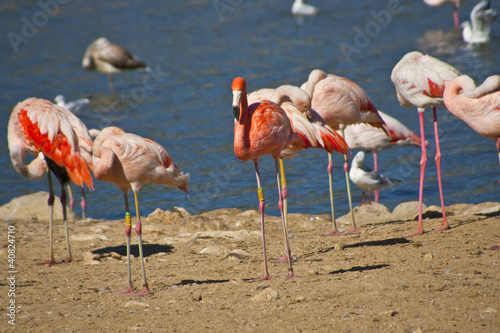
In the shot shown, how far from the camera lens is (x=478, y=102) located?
19.5 feet

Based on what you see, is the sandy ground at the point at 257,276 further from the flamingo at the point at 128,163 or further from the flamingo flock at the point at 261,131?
the flamingo at the point at 128,163

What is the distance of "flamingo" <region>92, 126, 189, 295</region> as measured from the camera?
508 cm

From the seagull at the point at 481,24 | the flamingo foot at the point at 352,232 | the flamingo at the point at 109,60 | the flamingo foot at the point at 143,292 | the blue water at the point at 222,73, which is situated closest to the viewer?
the flamingo foot at the point at 143,292

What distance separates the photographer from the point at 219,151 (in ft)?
37.4

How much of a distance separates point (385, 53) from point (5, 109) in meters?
9.25

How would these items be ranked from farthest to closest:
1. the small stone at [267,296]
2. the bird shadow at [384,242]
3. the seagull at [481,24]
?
the seagull at [481,24], the bird shadow at [384,242], the small stone at [267,296]

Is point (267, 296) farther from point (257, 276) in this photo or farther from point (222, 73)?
point (222, 73)

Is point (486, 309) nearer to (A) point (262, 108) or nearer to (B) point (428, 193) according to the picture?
(A) point (262, 108)

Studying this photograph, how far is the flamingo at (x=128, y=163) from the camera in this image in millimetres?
5082

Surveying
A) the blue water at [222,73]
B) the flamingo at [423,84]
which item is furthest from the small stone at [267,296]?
the blue water at [222,73]

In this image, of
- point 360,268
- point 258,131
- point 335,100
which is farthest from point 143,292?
point 335,100

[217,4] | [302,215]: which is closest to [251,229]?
[302,215]

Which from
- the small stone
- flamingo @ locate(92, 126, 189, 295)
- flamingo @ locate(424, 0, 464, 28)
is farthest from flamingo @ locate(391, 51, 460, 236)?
flamingo @ locate(424, 0, 464, 28)

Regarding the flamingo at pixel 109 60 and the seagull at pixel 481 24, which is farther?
the seagull at pixel 481 24
